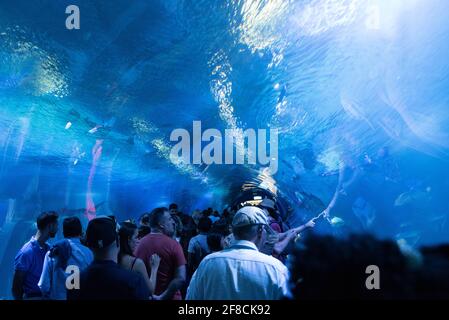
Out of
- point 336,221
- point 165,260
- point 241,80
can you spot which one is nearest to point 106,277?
point 165,260

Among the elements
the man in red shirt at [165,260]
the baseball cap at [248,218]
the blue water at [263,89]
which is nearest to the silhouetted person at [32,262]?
the man in red shirt at [165,260]

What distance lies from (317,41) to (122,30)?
516 cm

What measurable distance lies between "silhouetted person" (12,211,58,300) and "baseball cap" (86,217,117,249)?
2310 millimetres

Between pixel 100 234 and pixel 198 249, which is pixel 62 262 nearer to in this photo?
pixel 100 234

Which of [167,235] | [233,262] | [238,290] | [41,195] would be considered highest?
[41,195]

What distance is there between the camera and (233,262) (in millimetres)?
2682

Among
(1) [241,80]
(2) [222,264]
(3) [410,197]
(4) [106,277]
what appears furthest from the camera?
(3) [410,197]

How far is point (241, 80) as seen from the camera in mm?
10914

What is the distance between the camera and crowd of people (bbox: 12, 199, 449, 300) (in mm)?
1014

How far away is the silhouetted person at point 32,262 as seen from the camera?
4.52 meters

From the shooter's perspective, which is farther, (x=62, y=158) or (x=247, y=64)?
(x=62, y=158)

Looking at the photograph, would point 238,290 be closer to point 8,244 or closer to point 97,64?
point 97,64

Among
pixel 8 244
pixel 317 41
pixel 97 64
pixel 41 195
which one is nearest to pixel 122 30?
pixel 97 64

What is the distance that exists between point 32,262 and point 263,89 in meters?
8.82
